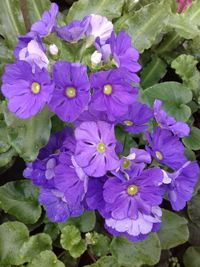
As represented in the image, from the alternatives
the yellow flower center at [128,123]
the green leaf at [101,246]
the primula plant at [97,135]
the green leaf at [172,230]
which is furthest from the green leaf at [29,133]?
the green leaf at [172,230]

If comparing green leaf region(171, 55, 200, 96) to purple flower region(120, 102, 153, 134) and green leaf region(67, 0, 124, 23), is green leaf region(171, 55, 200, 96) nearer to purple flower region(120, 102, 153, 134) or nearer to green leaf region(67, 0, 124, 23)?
green leaf region(67, 0, 124, 23)

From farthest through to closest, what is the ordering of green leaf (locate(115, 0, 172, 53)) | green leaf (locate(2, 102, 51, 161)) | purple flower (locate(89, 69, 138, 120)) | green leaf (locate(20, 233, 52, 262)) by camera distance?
1. green leaf (locate(115, 0, 172, 53))
2. green leaf (locate(20, 233, 52, 262))
3. green leaf (locate(2, 102, 51, 161))
4. purple flower (locate(89, 69, 138, 120))

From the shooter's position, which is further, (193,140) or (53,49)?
(193,140)

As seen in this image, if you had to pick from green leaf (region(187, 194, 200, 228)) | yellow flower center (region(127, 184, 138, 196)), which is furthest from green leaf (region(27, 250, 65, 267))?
green leaf (region(187, 194, 200, 228))

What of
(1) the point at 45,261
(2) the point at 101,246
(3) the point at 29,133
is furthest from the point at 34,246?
(3) the point at 29,133

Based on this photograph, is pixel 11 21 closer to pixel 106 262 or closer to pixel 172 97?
pixel 172 97

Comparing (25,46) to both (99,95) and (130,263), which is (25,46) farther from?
(130,263)

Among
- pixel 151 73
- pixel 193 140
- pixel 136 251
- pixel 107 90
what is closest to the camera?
pixel 107 90
